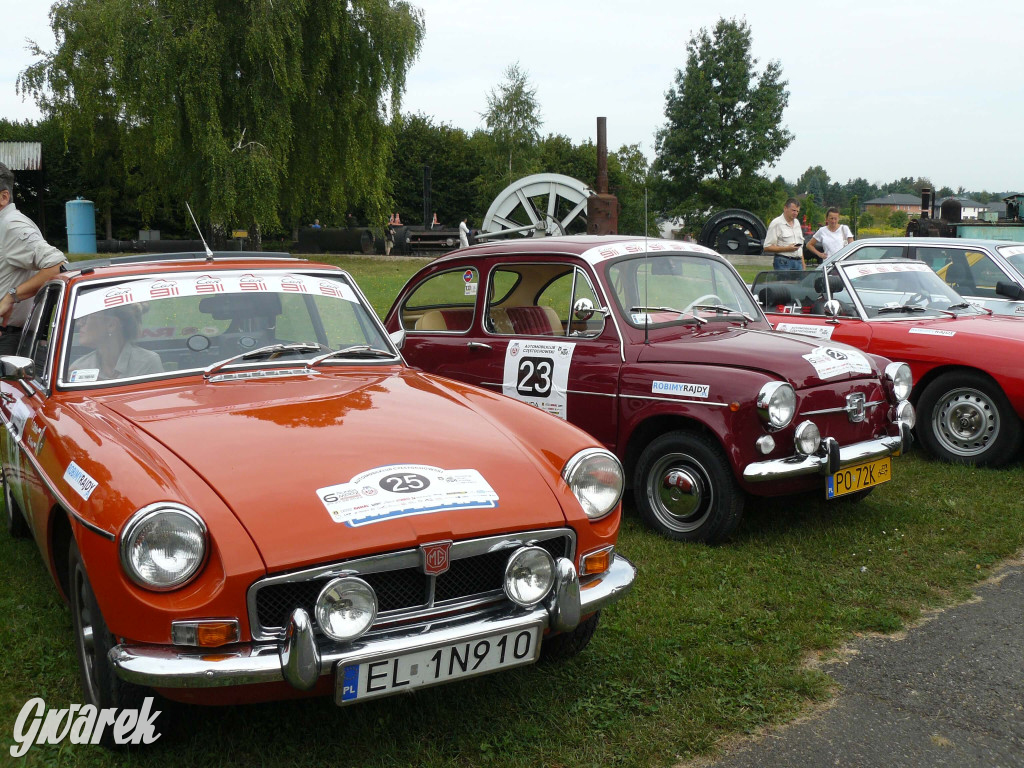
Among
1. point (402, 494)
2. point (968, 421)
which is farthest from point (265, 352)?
point (968, 421)

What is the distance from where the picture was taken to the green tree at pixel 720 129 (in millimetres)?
54156

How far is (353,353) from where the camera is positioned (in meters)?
4.30

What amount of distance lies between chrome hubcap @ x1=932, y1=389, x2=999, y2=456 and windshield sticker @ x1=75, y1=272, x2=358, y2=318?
4.60 m

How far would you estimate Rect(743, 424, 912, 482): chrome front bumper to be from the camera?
485 centimetres

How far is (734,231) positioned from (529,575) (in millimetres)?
24183

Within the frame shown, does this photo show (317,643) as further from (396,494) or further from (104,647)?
(104,647)

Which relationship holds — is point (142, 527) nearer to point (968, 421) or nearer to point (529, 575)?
point (529, 575)

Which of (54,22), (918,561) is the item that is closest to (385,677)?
(918,561)

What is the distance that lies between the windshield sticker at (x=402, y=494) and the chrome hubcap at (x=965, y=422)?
16.4ft

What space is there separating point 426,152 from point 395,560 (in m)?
56.7

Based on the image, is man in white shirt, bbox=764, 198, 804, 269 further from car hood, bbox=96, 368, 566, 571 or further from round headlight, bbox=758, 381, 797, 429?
car hood, bbox=96, 368, 566, 571

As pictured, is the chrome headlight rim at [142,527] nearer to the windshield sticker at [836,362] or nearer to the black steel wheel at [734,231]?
the windshield sticker at [836,362]

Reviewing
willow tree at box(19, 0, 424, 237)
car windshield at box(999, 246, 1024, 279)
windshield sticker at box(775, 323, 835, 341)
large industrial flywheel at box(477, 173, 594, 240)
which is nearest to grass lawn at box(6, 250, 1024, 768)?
windshield sticker at box(775, 323, 835, 341)

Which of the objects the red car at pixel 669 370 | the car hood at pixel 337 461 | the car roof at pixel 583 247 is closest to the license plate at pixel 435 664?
the car hood at pixel 337 461
